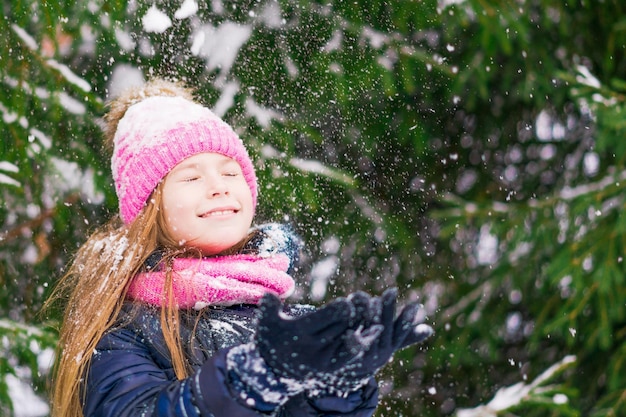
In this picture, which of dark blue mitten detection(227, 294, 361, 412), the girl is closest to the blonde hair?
the girl

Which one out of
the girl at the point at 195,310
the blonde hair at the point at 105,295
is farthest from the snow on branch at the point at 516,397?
the blonde hair at the point at 105,295

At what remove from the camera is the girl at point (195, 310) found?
1.34 meters

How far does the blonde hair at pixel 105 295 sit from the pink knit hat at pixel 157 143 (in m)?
0.05

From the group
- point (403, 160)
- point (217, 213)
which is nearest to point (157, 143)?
point (217, 213)

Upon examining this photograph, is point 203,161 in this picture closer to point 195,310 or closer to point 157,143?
point 157,143

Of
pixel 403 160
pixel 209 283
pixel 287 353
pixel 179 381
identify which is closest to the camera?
pixel 287 353

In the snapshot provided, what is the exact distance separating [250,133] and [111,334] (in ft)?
6.54

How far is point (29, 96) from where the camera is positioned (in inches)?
141

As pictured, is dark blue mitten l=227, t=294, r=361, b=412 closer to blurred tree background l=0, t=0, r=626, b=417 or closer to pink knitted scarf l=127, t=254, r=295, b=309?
pink knitted scarf l=127, t=254, r=295, b=309

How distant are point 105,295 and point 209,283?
264 mm

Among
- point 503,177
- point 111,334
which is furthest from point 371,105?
point 111,334

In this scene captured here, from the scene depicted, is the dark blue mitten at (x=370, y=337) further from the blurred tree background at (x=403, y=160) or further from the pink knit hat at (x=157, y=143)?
the blurred tree background at (x=403, y=160)

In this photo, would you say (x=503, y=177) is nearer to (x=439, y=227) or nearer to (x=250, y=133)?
(x=439, y=227)

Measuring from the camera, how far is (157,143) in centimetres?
205
